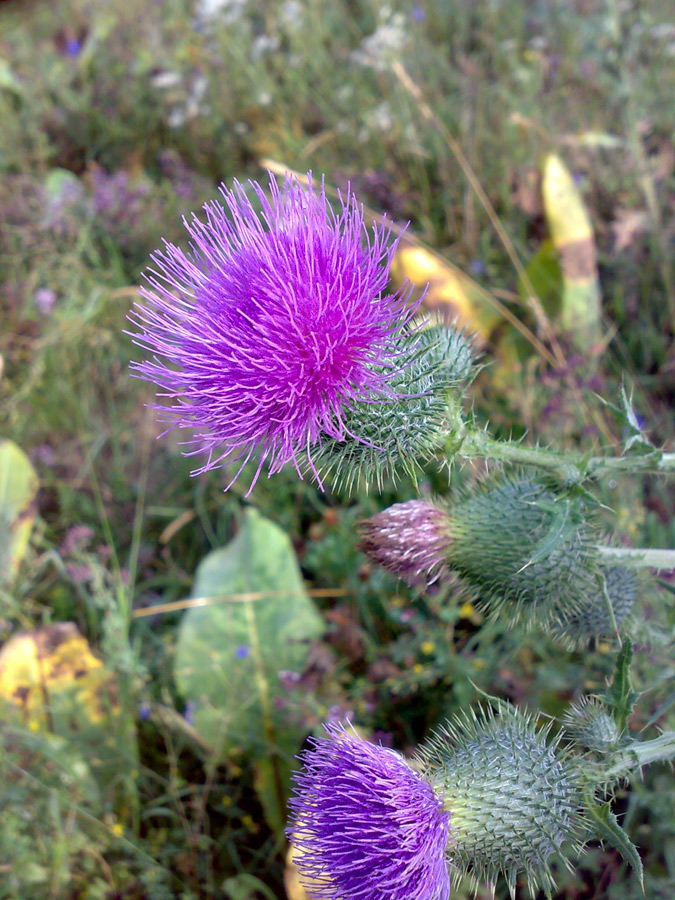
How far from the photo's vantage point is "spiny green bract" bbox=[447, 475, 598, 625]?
1.95 m

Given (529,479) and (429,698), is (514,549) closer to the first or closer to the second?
(529,479)

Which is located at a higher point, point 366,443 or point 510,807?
point 366,443

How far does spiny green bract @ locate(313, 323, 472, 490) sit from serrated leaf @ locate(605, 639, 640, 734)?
0.63 m

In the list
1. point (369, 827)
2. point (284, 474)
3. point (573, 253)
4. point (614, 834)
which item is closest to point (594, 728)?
point (614, 834)

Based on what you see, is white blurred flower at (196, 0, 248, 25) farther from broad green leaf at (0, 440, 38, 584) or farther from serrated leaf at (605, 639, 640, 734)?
serrated leaf at (605, 639, 640, 734)

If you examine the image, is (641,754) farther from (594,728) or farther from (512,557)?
(512,557)

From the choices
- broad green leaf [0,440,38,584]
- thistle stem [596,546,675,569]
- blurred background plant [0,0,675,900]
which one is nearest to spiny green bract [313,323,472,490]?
blurred background plant [0,0,675,900]

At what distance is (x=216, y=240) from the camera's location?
1.94 m

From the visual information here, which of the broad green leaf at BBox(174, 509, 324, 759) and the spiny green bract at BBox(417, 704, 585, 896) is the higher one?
the spiny green bract at BBox(417, 704, 585, 896)

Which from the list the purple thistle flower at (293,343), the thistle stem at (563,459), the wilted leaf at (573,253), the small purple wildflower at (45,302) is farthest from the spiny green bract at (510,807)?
the small purple wildflower at (45,302)

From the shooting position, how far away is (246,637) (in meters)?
3.22

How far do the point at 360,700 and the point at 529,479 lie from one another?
4.46 ft

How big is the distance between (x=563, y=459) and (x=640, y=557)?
363mm

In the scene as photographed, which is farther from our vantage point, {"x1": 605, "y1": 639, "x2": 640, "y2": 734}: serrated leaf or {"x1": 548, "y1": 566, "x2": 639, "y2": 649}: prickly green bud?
{"x1": 548, "y1": 566, "x2": 639, "y2": 649}: prickly green bud
